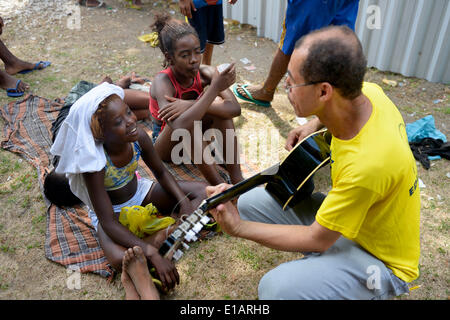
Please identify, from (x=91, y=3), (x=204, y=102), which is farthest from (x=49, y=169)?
(x=91, y=3)

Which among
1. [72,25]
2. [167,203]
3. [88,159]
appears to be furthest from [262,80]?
[72,25]

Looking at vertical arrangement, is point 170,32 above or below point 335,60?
below

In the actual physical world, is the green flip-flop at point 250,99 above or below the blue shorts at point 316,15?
below

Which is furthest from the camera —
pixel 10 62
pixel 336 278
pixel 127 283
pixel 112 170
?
pixel 10 62

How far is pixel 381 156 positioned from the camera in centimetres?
173

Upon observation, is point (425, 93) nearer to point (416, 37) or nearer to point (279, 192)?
point (416, 37)

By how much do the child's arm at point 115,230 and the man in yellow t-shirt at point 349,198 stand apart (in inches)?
25.8

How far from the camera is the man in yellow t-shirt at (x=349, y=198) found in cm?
172

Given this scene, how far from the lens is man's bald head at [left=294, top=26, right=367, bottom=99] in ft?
5.54

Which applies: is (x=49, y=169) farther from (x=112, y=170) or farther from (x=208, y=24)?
(x=208, y=24)

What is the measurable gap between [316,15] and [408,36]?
6.26 feet

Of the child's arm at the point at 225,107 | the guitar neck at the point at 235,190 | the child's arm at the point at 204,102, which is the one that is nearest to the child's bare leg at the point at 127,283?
the guitar neck at the point at 235,190

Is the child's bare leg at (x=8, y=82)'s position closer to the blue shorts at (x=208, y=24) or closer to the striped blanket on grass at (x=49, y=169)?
the striped blanket on grass at (x=49, y=169)

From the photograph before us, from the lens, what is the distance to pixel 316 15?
3572 mm
